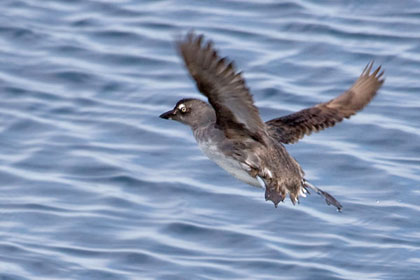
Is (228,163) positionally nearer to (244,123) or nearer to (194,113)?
(244,123)

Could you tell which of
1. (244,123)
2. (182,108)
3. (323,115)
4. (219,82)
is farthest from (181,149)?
(219,82)

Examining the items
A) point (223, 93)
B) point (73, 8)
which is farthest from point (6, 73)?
point (223, 93)

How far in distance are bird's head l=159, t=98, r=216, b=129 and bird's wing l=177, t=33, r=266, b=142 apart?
2.32 ft

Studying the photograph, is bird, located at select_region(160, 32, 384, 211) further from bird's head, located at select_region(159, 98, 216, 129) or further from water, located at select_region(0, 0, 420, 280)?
water, located at select_region(0, 0, 420, 280)

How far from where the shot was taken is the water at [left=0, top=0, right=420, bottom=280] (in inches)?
399

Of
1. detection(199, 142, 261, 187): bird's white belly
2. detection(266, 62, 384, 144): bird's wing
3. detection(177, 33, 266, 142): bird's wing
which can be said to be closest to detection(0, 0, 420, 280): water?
detection(266, 62, 384, 144): bird's wing

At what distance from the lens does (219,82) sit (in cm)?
711

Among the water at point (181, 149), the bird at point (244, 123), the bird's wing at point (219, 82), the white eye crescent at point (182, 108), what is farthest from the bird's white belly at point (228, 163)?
the water at point (181, 149)

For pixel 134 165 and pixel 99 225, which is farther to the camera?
pixel 134 165

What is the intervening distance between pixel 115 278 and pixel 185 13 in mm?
5251

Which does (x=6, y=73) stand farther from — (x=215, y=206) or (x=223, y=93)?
(x=223, y=93)

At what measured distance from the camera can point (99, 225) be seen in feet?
34.9

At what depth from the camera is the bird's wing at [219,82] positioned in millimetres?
6957

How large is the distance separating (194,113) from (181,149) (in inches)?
129
